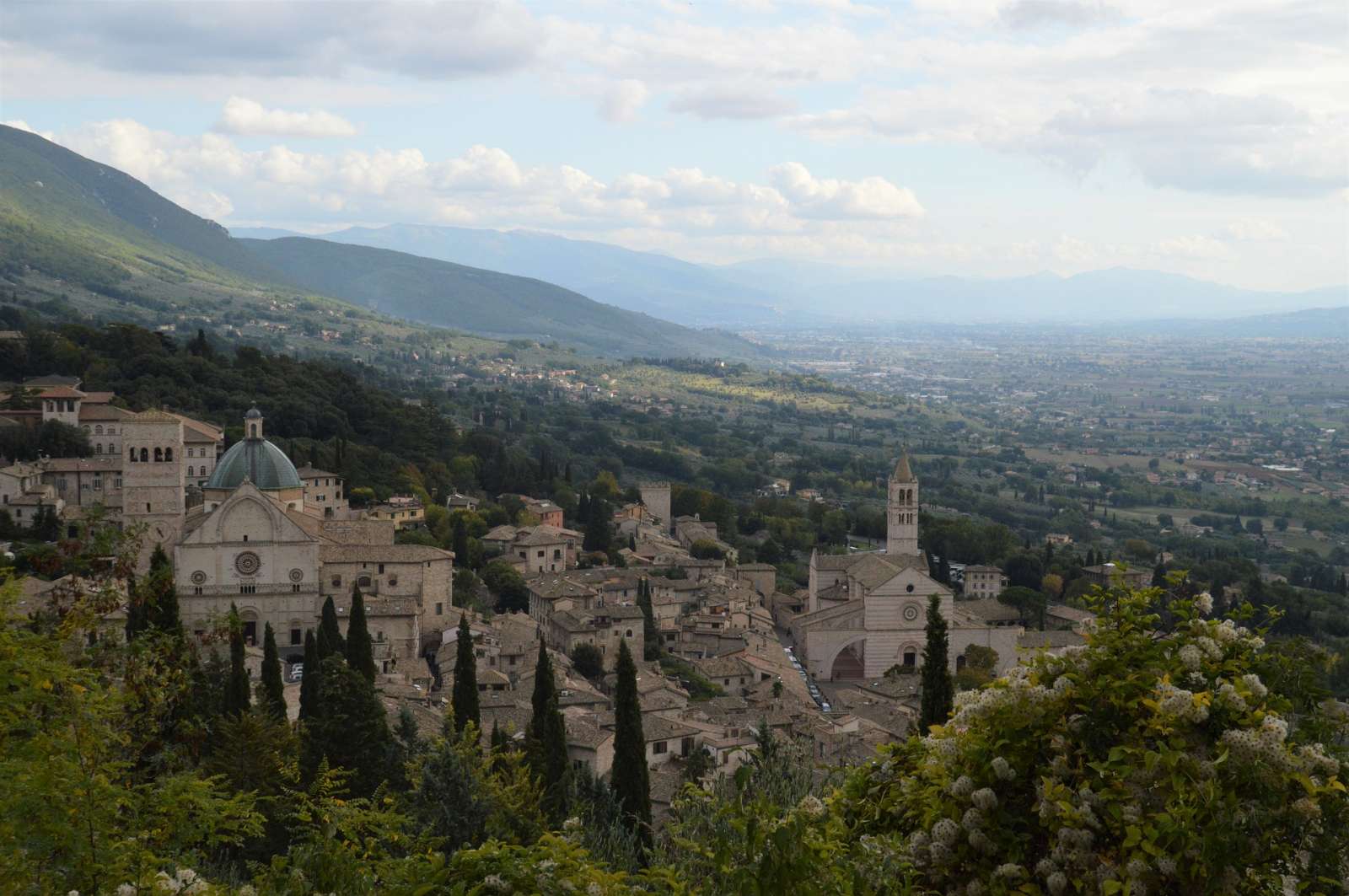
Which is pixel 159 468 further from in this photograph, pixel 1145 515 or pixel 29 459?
pixel 1145 515

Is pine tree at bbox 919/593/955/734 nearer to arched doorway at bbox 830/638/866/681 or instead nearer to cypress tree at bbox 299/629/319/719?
cypress tree at bbox 299/629/319/719

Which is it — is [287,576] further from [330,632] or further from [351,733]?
[351,733]

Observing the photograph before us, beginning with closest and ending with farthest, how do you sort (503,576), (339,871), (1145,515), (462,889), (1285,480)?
(462,889), (339,871), (503,576), (1145,515), (1285,480)

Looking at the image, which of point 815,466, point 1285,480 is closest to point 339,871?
point 815,466

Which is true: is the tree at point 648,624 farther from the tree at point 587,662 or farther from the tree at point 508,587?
the tree at point 508,587

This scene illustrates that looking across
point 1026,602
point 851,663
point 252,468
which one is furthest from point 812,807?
point 1026,602

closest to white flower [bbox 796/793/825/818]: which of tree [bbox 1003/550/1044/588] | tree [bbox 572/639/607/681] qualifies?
tree [bbox 572/639/607/681]
